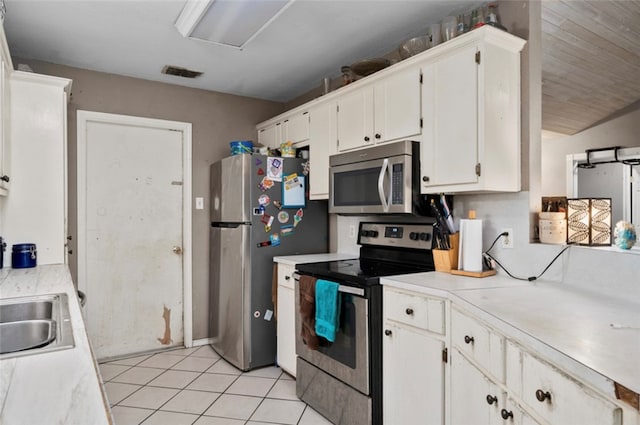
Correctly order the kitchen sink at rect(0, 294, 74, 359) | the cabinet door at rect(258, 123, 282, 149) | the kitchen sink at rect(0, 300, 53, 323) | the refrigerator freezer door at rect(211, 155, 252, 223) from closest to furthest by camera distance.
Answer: the kitchen sink at rect(0, 294, 74, 359), the kitchen sink at rect(0, 300, 53, 323), the refrigerator freezer door at rect(211, 155, 252, 223), the cabinet door at rect(258, 123, 282, 149)

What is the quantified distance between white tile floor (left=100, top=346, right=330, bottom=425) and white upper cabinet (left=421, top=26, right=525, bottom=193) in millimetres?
1617

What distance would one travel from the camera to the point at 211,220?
3.68 metres

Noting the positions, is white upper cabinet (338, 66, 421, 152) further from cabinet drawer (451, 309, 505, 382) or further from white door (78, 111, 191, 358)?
white door (78, 111, 191, 358)

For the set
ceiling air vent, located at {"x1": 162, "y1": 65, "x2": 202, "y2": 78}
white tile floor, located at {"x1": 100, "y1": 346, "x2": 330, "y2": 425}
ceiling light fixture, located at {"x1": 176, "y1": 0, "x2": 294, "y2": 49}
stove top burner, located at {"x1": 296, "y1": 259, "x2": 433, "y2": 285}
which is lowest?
white tile floor, located at {"x1": 100, "y1": 346, "x2": 330, "y2": 425}

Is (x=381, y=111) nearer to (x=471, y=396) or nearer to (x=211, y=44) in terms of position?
(x=211, y=44)

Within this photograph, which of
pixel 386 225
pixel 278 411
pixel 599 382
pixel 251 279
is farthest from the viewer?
pixel 251 279

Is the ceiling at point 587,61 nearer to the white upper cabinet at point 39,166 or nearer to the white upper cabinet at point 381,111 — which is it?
the white upper cabinet at point 381,111

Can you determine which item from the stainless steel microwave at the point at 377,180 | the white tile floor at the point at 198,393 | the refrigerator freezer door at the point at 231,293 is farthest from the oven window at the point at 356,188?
the white tile floor at the point at 198,393

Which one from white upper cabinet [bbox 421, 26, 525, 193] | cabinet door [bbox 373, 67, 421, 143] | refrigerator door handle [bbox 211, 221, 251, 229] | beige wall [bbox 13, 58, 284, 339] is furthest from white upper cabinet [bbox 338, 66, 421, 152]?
beige wall [bbox 13, 58, 284, 339]

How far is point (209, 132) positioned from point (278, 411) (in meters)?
2.50

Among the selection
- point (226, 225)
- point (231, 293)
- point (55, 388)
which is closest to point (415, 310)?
point (55, 388)

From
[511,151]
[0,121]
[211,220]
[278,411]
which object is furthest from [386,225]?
[0,121]

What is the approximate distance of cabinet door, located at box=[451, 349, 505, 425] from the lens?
134cm

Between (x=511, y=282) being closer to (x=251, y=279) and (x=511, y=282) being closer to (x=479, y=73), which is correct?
(x=479, y=73)
